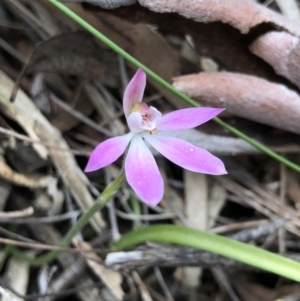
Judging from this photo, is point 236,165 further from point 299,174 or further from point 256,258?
point 256,258

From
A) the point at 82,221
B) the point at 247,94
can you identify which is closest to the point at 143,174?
the point at 82,221

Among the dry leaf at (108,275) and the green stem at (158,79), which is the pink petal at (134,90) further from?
the dry leaf at (108,275)

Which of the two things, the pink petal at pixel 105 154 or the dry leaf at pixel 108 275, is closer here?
the pink petal at pixel 105 154

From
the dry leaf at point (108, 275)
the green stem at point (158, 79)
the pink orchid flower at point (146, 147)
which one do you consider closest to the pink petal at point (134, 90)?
the pink orchid flower at point (146, 147)

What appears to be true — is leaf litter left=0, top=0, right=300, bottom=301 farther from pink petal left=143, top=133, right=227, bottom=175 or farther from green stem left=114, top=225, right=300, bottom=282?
pink petal left=143, top=133, right=227, bottom=175

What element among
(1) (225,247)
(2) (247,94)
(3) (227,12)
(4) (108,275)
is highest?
(3) (227,12)

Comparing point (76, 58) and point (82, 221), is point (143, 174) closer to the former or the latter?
point (82, 221)
